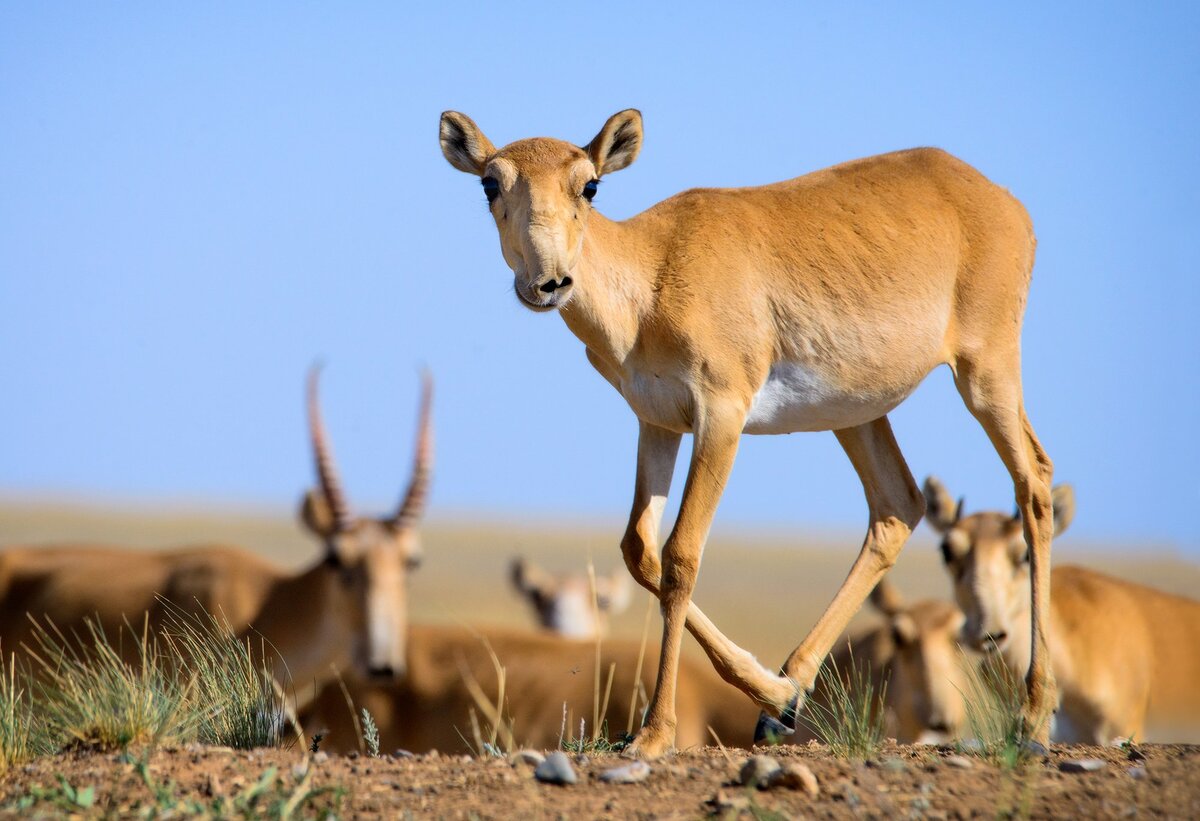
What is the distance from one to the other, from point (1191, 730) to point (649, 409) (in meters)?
9.22

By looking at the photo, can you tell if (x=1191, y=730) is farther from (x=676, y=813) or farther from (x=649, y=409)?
(x=676, y=813)

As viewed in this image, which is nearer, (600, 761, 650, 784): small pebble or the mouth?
(600, 761, 650, 784): small pebble

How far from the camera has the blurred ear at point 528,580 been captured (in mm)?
26297

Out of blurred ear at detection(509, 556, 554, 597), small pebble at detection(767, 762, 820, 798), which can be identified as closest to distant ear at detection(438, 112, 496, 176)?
small pebble at detection(767, 762, 820, 798)

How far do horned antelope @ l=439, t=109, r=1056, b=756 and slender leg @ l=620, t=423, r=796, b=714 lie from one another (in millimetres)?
12

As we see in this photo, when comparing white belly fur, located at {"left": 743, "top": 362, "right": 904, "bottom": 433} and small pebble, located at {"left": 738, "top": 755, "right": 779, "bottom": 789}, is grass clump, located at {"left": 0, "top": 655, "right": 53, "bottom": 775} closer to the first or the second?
small pebble, located at {"left": 738, "top": 755, "right": 779, "bottom": 789}

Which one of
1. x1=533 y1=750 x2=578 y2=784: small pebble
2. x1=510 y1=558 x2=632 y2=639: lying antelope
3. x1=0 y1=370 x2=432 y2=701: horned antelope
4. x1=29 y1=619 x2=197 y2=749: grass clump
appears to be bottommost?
x1=510 y1=558 x2=632 y2=639: lying antelope

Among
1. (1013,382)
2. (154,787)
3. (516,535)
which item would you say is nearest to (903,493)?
(1013,382)

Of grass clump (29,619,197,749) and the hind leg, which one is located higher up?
the hind leg

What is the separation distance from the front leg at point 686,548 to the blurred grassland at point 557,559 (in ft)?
68.8

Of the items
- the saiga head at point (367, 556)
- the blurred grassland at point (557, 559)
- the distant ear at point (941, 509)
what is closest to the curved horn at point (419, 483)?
the saiga head at point (367, 556)

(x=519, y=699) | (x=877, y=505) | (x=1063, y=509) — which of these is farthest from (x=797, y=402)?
(x=519, y=699)

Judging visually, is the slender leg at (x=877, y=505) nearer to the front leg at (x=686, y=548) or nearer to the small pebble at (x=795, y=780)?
the front leg at (x=686, y=548)

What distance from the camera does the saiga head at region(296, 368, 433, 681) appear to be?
1478cm
